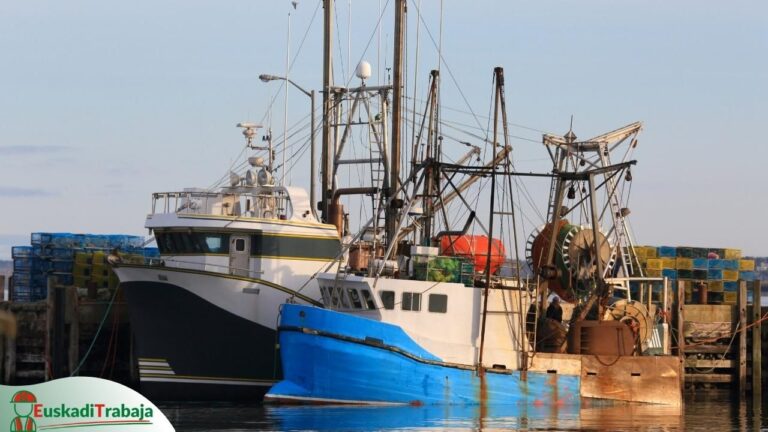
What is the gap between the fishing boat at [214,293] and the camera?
3634cm

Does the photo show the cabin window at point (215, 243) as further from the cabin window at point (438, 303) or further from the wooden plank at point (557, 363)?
the wooden plank at point (557, 363)

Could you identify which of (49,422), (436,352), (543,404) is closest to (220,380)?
(436,352)

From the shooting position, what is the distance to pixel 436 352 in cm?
3438

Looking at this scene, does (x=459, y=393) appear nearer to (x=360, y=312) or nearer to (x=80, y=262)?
(x=360, y=312)

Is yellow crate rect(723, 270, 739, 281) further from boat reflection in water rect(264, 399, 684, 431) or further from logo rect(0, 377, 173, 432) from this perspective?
logo rect(0, 377, 173, 432)

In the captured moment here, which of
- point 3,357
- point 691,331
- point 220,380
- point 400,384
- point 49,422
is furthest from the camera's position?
point 691,331

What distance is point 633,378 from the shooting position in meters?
36.6

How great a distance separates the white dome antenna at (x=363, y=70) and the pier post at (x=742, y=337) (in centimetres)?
1302

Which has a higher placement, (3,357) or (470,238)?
(470,238)

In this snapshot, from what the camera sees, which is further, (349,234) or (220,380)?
(349,234)

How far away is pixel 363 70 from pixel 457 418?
12331 mm

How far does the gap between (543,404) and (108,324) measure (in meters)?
13.2

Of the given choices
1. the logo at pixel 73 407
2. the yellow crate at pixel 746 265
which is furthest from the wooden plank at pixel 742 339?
the logo at pixel 73 407

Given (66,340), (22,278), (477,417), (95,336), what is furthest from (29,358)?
(477,417)
